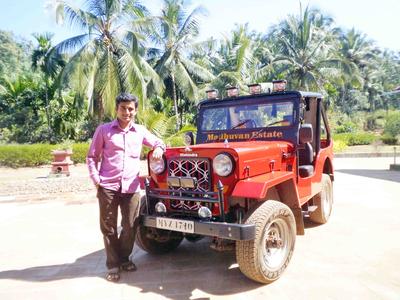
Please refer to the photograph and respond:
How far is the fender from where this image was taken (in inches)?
127

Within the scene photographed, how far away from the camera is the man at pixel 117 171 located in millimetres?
3633

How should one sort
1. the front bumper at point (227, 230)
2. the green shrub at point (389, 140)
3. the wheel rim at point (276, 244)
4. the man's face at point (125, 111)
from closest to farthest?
the front bumper at point (227, 230), the wheel rim at point (276, 244), the man's face at point (125, 111), the green shrub at point (389, 140)

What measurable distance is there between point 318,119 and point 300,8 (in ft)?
72.6

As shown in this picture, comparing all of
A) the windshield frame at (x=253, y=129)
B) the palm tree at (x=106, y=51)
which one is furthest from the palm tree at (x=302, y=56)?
the windshield frame at (x=253, y=129)

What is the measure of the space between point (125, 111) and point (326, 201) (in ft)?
11.9

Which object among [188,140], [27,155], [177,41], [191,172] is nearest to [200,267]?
[191,172]

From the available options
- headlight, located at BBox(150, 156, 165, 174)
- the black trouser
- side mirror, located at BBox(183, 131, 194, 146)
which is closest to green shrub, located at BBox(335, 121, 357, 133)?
side mirror, located at BBox(183, 131, 194, 146)

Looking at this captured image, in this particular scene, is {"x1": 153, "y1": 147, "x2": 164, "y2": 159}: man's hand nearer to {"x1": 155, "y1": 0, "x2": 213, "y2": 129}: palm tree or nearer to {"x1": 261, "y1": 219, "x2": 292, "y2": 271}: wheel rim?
{"x1": 261, "y1": 219, "x2": 292, "y2": 271}: wheel rim

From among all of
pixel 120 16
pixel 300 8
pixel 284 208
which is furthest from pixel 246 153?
pixel 300 8

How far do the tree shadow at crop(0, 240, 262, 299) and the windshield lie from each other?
1679 millimetres

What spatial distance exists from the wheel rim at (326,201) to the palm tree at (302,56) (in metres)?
19.0

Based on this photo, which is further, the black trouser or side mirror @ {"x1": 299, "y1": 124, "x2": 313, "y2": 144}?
side mirror @ {"x1": 299, "y1": 124, "x2": 313, "y2": 144}

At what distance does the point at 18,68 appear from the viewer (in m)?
36.8

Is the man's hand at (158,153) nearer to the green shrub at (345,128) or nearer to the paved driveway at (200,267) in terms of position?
the paved driveway at (200,267)
